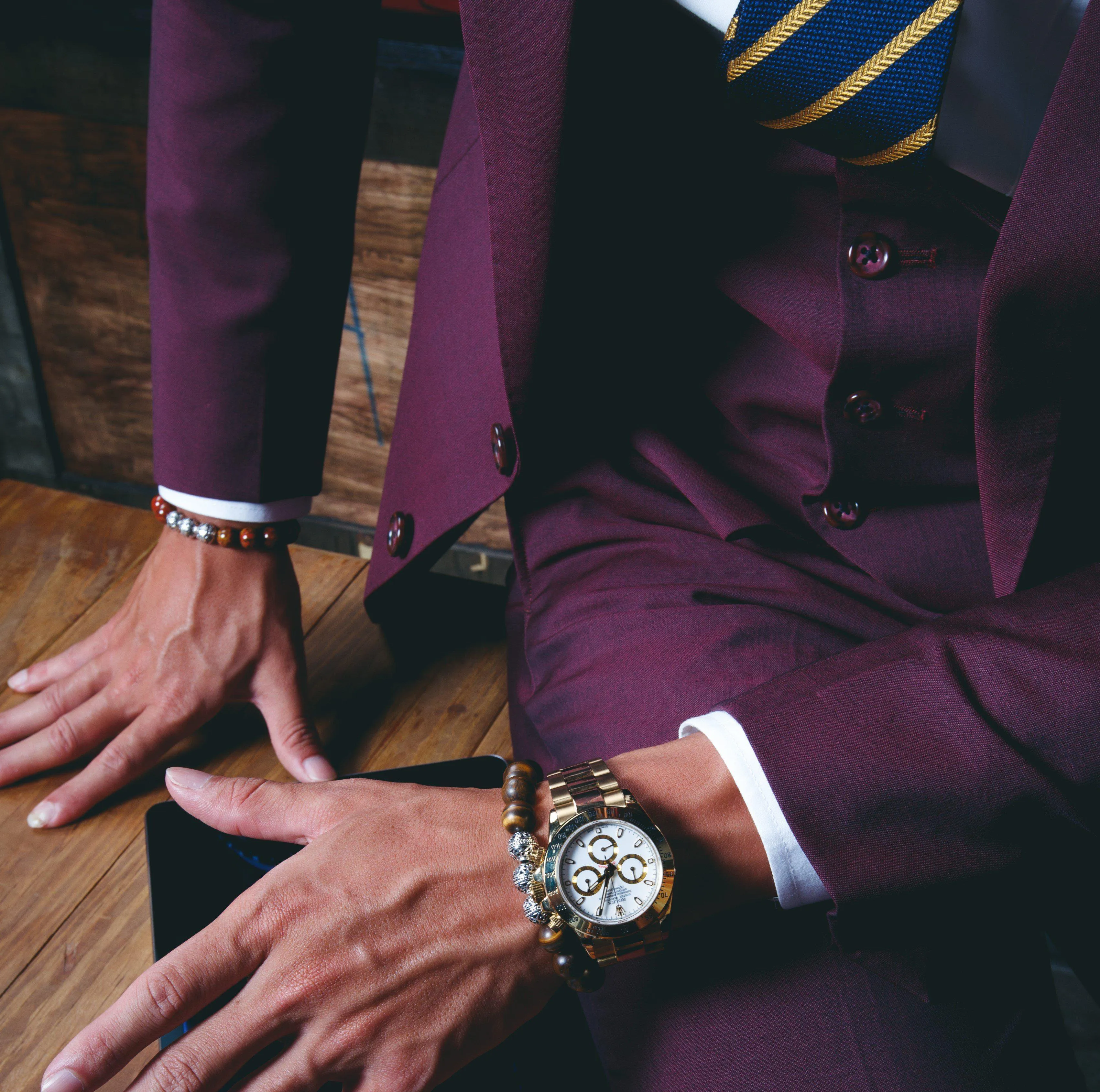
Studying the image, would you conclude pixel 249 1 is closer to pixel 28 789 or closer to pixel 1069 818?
pixel 28 789

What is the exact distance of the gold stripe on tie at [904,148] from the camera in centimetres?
55

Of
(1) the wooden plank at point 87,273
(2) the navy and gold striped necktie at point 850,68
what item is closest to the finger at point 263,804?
(2) the navy and gold striped necktie at point 850,68

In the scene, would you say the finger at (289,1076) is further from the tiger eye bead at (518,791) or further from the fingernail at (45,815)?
the fingernail at (45,815)

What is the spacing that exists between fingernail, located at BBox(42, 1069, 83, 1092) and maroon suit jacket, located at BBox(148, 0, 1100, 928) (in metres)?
0.45

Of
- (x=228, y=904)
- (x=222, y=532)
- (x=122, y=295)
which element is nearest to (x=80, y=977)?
(x=228, y=904)

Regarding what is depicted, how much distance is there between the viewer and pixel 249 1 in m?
0.75

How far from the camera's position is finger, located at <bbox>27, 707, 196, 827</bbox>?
79 centimetres

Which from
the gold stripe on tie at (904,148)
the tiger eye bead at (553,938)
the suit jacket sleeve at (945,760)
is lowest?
the tiger eye bead at (553,938)

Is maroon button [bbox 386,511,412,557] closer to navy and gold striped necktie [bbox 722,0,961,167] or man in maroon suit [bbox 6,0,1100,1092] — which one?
man in maroon suit [bbox 6,0,1100,1092]

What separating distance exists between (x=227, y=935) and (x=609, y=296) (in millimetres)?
580

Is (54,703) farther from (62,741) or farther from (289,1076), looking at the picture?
(289,1076)

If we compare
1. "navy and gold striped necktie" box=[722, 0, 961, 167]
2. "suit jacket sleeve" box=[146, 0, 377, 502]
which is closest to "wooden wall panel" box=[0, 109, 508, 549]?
"suit jacket sleeve" box=[146, 0, 377, 502]

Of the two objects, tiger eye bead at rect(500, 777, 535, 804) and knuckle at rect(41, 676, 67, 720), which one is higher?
tiger eye bead at rect(500, 777, 535, 804)

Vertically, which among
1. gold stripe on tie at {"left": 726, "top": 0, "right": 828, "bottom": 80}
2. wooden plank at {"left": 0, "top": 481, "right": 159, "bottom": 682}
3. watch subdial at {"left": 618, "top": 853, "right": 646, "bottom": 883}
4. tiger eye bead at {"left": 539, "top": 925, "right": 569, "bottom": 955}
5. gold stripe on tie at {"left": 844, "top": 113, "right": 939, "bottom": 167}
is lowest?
wooden plank at {"left": 0, "top": 481, "right": 159, "bottom": 682}
